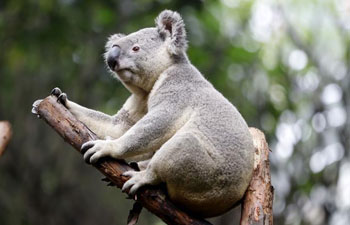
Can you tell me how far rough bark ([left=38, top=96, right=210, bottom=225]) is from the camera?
452cm

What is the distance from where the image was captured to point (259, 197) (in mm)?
4762

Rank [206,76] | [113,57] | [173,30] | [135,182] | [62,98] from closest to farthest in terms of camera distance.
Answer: [135,182] < [113,57] < [62,98] < [173,30] < [206,76]

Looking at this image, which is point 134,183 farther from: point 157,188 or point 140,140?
point 140,140

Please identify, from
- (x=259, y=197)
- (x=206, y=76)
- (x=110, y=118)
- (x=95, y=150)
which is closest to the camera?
(x=95, y=150)

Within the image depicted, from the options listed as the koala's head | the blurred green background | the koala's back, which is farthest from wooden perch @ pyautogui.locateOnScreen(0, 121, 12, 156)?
the blurred green background

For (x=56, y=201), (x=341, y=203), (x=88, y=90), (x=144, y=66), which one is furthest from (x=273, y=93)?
(x=144, y=66)

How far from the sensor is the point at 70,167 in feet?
41.3

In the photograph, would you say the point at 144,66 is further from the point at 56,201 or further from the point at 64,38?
the point at 56,201

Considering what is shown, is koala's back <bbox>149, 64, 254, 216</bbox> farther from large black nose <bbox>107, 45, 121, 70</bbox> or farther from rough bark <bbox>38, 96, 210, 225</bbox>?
large black nose <bbox>107, 45, 121, 70</bbox>

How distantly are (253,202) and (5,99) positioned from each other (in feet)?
32.1

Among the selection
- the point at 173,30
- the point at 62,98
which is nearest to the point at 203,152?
the point at 173,30

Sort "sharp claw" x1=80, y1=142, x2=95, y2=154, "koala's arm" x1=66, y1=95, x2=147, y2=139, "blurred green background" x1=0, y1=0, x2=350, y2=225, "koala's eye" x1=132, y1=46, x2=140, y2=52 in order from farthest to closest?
"blurred green background" x1=0, y1=0, x2=350, y2=225 < "koala's arm" x1=66, y1=95, x2=147, y2=139 < "koala's eye" x1=132, y1=46, x2=140, y2=52 < "sharp claw" x1=80, y1=142, x2=95, y2=154

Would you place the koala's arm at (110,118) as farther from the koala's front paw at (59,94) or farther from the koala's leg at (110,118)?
the koala's front paw at (59,94)

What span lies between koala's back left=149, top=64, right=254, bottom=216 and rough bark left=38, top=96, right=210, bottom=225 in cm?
10
